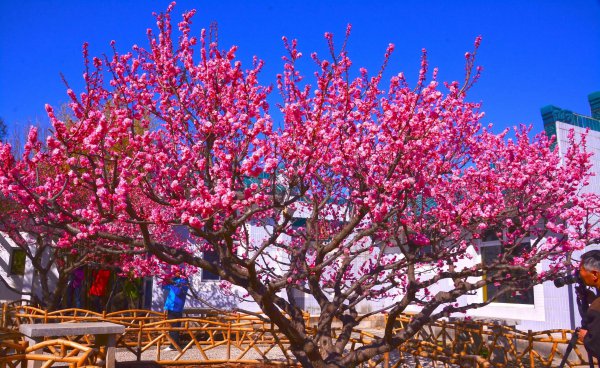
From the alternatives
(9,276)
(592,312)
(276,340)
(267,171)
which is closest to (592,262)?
(592,312)

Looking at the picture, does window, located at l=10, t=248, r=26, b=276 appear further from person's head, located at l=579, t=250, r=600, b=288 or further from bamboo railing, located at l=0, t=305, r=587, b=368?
person's head, located at l=579, t=250, r=600, b=288

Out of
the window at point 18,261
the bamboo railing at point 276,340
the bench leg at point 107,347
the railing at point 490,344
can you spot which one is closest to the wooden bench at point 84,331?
the bench leg at point 107,347

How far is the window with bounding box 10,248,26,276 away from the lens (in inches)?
579

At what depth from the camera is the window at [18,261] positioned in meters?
14.7

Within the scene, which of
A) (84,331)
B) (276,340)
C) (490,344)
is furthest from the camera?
(490,344)

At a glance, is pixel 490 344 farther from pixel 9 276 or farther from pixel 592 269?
pixel 9 276

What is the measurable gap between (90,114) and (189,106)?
1258mm

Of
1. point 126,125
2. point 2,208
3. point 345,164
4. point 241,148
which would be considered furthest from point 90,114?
point 2,208

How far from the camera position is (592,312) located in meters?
3.87

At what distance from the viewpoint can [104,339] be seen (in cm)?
616

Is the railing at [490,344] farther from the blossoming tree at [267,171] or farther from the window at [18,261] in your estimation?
the window at [18,261]

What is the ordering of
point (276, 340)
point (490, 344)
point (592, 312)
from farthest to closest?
point (490, 344) → point (276, 340) → point (592, 312)

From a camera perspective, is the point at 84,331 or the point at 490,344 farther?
the point at 490,344

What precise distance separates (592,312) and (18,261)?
1501 cm
